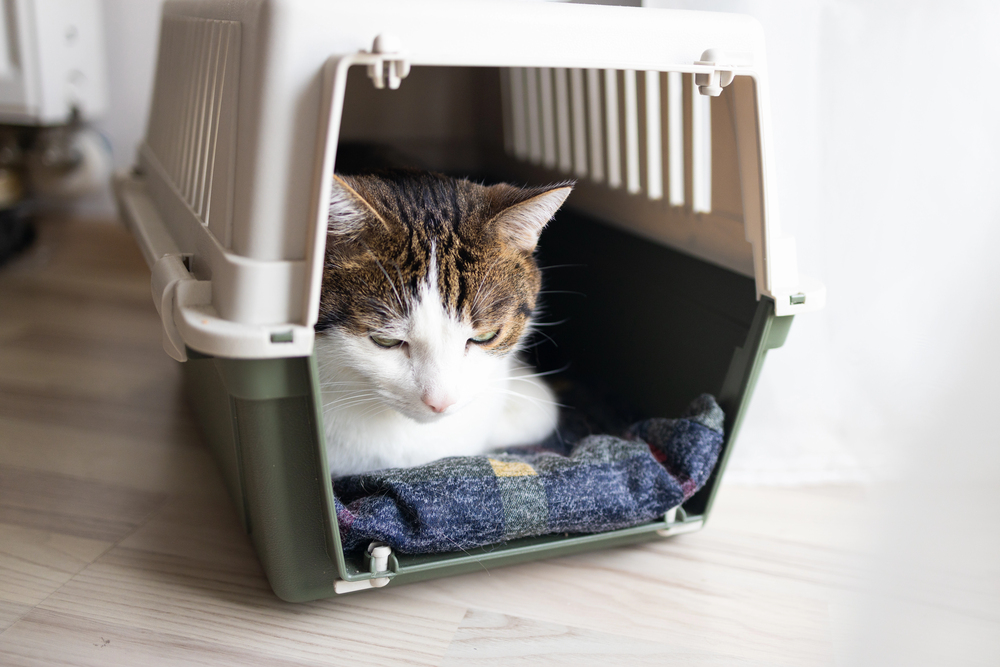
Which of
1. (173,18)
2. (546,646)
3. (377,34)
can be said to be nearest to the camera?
(377,34)

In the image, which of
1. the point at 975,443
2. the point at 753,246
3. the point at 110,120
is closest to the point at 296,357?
the point at 753,246

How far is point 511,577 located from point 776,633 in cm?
29

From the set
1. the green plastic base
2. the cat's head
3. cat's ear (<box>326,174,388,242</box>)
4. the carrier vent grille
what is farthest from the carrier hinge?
the carrier vent grille

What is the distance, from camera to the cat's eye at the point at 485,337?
84 cm

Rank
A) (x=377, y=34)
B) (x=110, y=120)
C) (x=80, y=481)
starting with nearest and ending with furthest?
(x=377, y=34) < (x=80, y=481) < (x=110, y=120)

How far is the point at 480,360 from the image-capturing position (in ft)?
2.75

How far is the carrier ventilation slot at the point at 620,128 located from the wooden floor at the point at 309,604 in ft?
1.49

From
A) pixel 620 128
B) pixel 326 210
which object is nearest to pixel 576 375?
pixel 620 128

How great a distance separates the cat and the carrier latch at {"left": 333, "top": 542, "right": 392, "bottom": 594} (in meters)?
0.12

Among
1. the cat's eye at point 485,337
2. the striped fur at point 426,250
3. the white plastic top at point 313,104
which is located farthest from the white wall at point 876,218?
the cat's eye at point 485,337

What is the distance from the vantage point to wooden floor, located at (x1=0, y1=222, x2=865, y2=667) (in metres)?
0.76

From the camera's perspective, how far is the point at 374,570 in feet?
2.50

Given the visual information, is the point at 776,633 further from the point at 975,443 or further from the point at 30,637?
the point at 30,637

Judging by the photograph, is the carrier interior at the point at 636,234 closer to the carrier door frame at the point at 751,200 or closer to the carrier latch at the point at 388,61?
the carrier door frame at the point at 751,200
